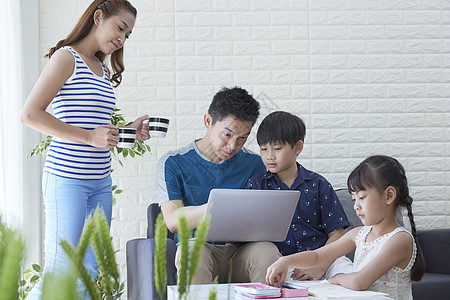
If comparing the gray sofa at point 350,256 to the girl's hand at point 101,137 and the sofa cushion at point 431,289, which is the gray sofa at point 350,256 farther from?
the girl's hand at point 101,137

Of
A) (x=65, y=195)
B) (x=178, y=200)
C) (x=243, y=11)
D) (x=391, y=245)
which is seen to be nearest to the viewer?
(x=391, y=245)

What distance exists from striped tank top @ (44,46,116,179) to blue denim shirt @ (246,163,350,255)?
767mm

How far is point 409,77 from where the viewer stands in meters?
3.96

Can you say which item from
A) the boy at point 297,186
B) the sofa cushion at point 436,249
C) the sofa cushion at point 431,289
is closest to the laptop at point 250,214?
the boy at point 297,186

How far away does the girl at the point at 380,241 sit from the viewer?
1961 millimetres

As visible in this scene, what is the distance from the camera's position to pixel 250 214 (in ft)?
7.06

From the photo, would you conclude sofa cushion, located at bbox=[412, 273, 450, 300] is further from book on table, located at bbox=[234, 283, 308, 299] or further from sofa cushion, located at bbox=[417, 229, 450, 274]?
book on table, located at bbox=[234, 283, 308, 299]

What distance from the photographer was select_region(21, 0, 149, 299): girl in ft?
7.00

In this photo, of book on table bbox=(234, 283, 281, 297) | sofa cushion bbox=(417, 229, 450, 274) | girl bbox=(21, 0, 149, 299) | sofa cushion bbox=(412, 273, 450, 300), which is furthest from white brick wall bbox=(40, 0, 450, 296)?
book on table bbox=(234, 283, 281, 297)

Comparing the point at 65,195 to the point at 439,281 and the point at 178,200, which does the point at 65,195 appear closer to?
the point at 178,200

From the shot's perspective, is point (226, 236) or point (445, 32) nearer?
point (226, 236)

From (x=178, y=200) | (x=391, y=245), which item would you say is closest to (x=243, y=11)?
(x=178, y=200)

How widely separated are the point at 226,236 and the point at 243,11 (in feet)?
6.82

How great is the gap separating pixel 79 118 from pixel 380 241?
1281 mm
